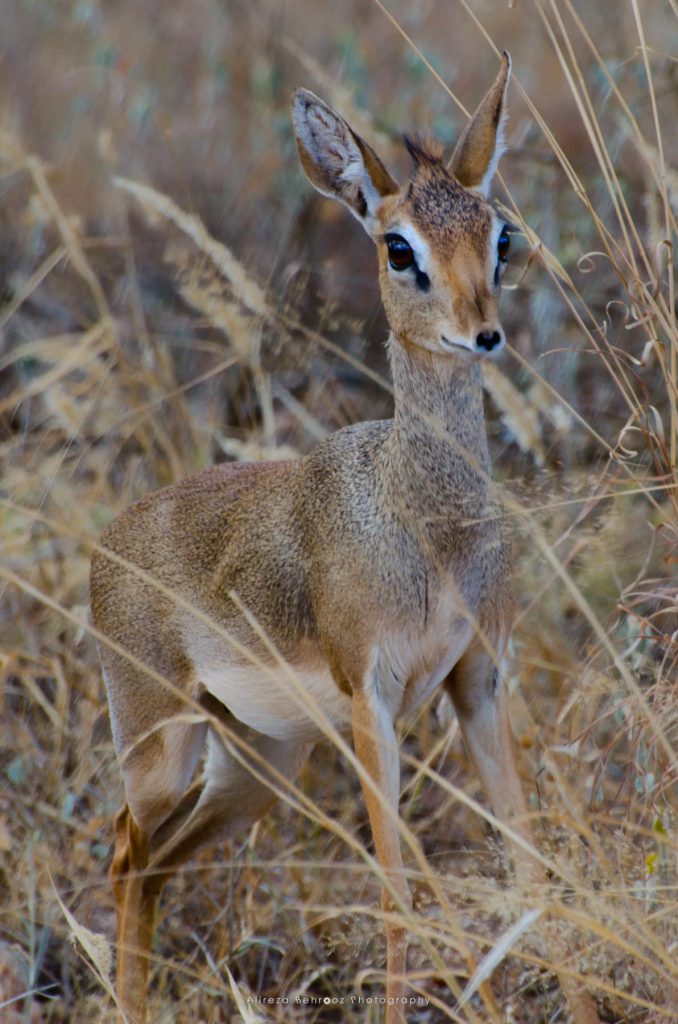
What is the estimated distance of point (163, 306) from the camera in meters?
7.59

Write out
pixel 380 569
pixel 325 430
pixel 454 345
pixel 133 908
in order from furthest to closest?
1. pixel 325 430
2. pixel 133 908
3. pixel 380 569
4. pixel 454 345

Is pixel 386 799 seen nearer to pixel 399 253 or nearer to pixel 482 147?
pixel 399 253

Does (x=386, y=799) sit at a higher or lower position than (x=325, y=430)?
higher

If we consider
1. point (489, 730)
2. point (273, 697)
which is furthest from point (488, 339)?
point (273, 697)

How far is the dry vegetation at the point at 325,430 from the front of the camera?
3586 millimetres

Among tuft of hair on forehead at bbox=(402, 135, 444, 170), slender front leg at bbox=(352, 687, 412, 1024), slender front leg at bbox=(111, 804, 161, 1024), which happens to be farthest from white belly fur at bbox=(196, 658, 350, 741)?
tuft of hair on forehead at bbox=(402, 135, 444, 170)

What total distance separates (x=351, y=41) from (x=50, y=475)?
Result: 3.30 metres

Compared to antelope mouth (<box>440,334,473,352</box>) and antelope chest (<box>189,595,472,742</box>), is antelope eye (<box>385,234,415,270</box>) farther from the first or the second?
antelope chest (<box>189,595,472,742</box>)

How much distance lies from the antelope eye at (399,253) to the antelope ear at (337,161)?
0.64 ft

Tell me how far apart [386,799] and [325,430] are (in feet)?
8.62

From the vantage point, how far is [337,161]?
380 centimetres

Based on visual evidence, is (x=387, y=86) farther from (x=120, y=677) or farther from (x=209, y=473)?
(x=120, y=677)

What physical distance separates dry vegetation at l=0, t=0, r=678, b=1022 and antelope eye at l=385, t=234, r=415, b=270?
33 cm

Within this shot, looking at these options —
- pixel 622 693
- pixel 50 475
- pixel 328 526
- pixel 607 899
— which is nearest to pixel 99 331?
pixel 50 475
